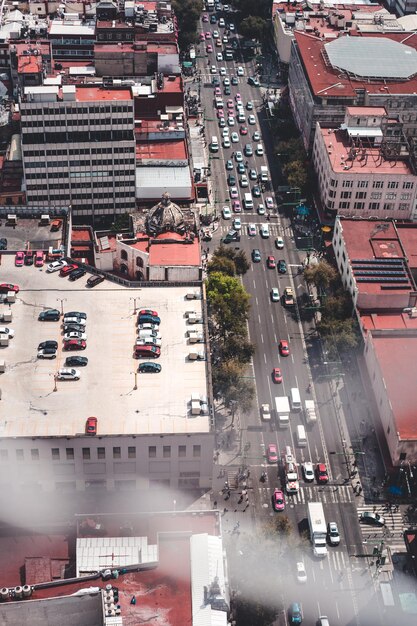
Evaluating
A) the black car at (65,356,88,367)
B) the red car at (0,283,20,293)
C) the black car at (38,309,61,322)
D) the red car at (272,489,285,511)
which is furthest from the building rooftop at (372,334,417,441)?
the red car at (0,283,20,293)

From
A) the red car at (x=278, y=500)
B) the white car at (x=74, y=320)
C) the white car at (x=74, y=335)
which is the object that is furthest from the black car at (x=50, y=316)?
the red car at (x=278, y=500)

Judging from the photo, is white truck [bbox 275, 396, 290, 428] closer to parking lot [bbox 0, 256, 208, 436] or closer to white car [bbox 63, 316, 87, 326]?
parking lot [bbox 0, 256, 208, 436]

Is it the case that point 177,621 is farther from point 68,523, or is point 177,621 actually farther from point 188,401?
point 188,401

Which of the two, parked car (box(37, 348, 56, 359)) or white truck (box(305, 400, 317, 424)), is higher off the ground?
parked car (box(37, 348, 56, 359))

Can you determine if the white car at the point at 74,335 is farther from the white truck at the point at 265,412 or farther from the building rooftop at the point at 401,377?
the building rooftop at the point at 401,377

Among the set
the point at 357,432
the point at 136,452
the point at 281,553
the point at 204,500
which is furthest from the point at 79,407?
the point at 357,432

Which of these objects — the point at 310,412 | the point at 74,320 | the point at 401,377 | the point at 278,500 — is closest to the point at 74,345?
the point at 74,320
